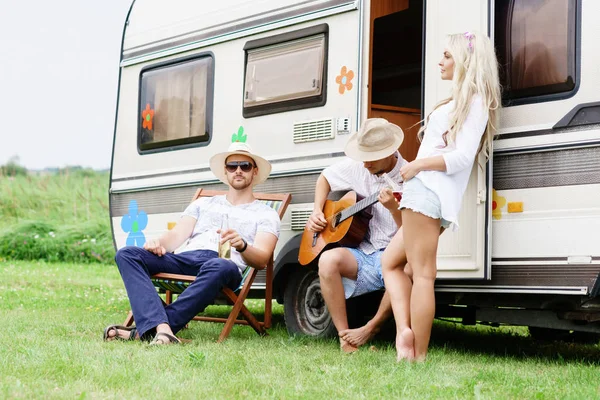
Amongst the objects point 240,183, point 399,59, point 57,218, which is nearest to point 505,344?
point 240,183

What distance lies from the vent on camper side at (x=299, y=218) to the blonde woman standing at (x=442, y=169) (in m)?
1.36

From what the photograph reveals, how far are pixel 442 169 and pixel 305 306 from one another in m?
1.83

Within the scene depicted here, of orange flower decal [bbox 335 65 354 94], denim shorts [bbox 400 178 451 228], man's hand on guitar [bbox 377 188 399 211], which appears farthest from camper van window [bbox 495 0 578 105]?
orange flower decal [bbox 335 65 354 94]

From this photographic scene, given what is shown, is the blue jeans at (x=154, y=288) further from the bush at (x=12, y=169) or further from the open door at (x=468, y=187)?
the bush at (x=12, y=169)

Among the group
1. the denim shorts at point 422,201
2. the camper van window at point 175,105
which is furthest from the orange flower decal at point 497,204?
the camper van window at point 175,105

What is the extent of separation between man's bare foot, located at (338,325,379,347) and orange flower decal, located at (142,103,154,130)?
2976 millimetres

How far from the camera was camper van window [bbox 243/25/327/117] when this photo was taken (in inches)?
239

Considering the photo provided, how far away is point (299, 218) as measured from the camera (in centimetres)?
615

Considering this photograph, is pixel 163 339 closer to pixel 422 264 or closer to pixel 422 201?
pixel 422 264

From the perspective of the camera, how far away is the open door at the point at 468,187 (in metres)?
4.88

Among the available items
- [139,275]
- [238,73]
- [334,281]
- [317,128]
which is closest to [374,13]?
[317,128]

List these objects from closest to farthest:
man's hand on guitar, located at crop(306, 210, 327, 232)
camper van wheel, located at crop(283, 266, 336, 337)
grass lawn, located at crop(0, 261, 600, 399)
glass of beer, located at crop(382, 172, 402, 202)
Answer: grass lawn, located at crop(0, 261, 600, 399) < glass of beer, located at crop(382, 172, 402, 202) < man's hand on guitar, located at crop(306, 210, 327, 232) < camper van wheel, located at crop(283, 266, 336, 337)

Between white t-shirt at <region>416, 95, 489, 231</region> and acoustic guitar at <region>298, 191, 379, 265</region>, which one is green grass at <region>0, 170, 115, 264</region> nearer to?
acoustic guitar at <region>298, 191, 379, 265</region>

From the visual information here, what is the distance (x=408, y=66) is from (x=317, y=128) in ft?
4.19
